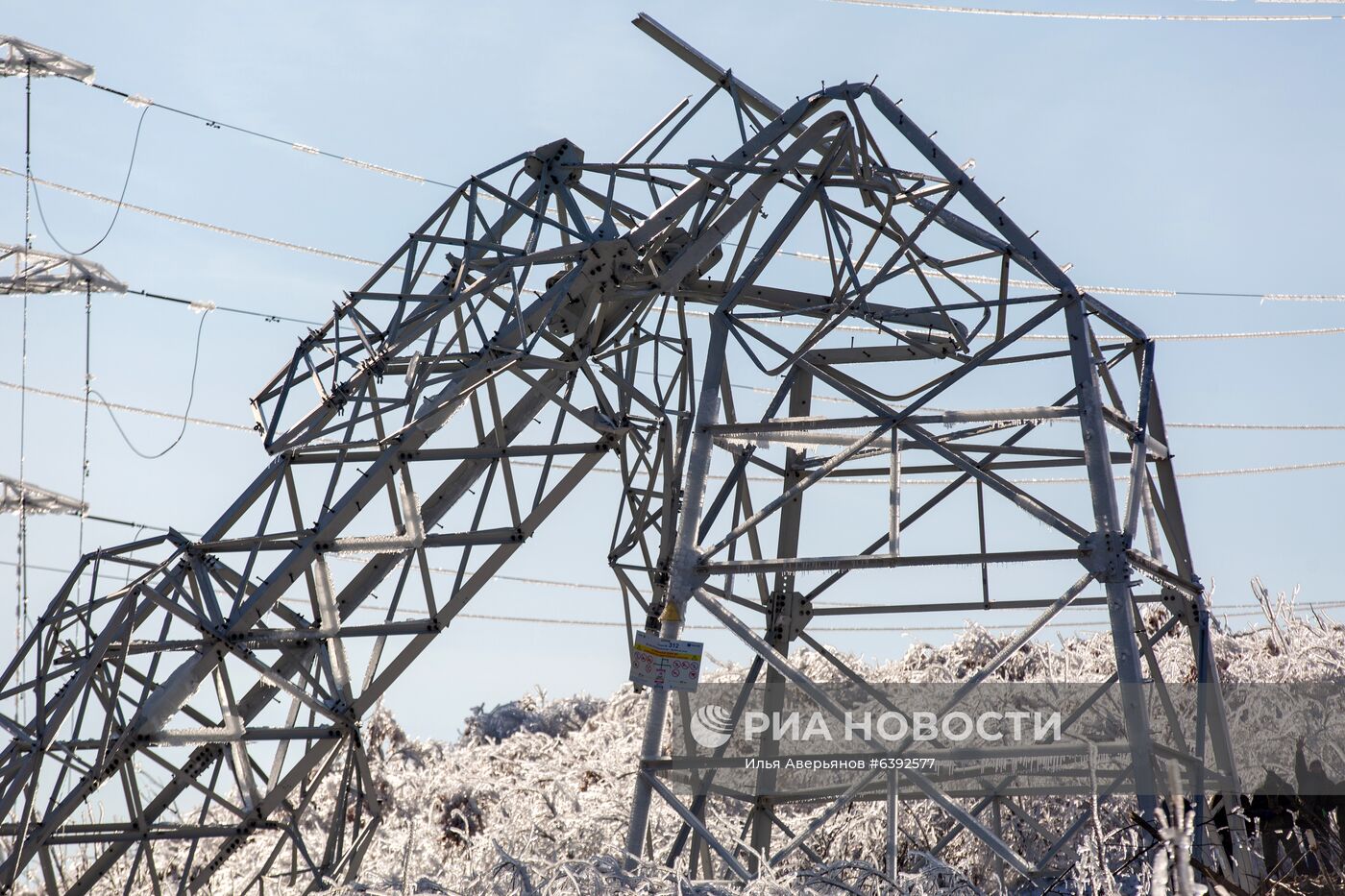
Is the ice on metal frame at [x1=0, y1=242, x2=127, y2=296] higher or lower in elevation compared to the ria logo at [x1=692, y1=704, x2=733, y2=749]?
higher

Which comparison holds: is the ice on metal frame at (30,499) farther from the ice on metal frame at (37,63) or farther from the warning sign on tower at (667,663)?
the warning sign on tower at (667,663)

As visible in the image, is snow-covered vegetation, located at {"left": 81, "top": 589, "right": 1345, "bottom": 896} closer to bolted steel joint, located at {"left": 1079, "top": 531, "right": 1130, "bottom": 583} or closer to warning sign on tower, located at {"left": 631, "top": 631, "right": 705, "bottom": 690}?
warning sign on tower, located at {"left": 631, "top": 631, "right": 705, "bottom": 690}

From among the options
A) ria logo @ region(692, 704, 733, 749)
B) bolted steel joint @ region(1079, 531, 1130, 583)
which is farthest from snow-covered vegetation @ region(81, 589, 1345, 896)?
bolted steel joint @ region(1079, 531, 1130, 583)

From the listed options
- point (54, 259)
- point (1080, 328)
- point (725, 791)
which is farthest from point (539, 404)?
point (54, 259)

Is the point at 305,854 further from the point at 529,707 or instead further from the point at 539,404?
the point at 529,707

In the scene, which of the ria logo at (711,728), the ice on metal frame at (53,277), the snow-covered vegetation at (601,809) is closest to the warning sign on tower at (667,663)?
the snow-covered vegetation at (601,809)

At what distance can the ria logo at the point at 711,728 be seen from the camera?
12828 mm

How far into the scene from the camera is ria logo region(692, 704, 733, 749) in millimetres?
12828

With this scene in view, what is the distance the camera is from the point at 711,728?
1294 centimetres

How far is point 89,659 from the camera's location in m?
11.4

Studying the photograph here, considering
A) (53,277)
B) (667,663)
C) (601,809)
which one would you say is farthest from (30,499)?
(667,663)

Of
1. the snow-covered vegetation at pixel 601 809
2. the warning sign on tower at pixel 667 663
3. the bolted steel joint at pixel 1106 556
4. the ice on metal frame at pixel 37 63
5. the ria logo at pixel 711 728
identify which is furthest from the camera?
the ice on metal frame at pixel 37 63

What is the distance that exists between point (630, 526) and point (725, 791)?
2.97 meters

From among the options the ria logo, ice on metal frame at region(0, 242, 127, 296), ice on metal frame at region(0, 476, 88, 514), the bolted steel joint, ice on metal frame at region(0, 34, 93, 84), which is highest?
ice on metal frame at region(0, 34, 93, 84)
